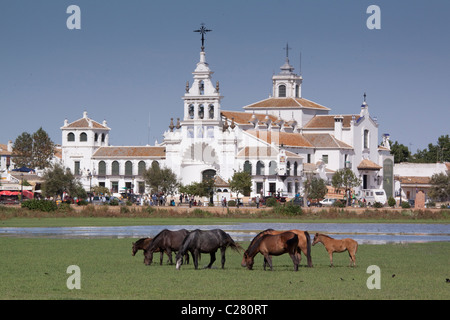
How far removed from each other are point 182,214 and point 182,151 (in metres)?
53.1

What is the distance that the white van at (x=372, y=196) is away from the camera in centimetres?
11383

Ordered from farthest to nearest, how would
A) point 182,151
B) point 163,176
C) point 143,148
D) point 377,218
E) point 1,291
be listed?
point 143,148, point 182,151, point 163,176, point 377,218, point 1,291

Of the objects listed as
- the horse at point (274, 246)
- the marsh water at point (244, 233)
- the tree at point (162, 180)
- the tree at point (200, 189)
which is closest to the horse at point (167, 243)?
the horse at point (274, 246)

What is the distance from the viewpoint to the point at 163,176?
115125 mm

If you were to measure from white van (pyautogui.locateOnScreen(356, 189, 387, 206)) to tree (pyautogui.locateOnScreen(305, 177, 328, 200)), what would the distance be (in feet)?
17.6

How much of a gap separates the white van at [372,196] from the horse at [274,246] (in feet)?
274

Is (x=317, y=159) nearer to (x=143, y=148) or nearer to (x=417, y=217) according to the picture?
(x=143, y=148)

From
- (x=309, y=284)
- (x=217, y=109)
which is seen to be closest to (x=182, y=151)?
(x=217, y=109)

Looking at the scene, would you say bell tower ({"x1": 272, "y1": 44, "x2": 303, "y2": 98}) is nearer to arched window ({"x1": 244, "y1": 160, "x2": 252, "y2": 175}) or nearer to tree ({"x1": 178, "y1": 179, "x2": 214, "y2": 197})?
arched window ({"x1": 244, "y1": 160, "x2": 252, "y2": 175})

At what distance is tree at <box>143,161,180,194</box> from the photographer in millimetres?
115000

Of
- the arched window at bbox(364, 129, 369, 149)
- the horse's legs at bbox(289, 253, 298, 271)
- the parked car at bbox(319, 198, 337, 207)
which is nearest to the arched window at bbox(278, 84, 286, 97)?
the arched window at bbox(364, 129, 369, 149)

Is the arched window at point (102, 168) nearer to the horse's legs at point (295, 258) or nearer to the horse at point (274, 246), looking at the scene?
the horse at point (274, 246)

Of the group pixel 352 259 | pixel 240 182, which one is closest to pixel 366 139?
pixel 240 182
